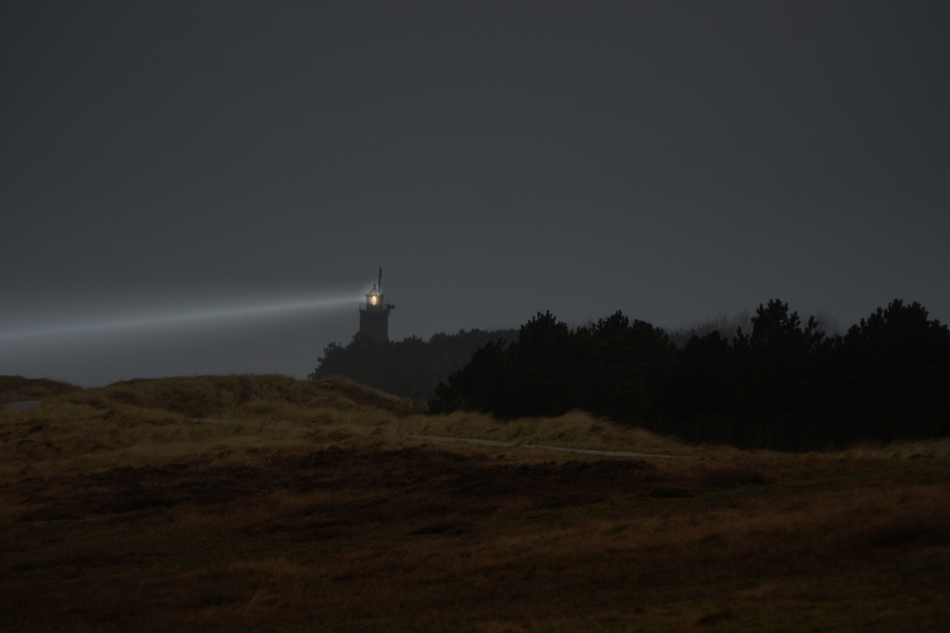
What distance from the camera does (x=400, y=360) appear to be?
344 ft

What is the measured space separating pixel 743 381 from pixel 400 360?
80.4 meters

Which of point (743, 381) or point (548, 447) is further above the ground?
point (743, 381)

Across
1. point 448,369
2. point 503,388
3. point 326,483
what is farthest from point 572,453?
point 448,369

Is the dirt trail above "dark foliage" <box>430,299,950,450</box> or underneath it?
underneath

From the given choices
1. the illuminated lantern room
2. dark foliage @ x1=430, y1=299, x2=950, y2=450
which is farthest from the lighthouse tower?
dark foliage @ x1=430, y1=299, x2=950, y2=450

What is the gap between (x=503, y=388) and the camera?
111 ft

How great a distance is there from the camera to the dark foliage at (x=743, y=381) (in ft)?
75.9

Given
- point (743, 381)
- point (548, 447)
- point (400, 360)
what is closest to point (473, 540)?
point (548, 447)

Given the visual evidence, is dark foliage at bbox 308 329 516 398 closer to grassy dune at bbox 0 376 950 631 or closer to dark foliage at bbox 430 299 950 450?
dark foliage at bbox 430 299 950 450

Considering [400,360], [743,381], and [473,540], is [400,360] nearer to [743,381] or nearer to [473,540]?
[743,381]

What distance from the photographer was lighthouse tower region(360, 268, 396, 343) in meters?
110

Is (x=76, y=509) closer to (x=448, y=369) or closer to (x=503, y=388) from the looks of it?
(x=503, y=388)

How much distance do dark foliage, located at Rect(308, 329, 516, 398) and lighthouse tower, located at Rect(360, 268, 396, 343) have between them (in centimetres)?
186

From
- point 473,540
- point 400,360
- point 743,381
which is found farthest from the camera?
point 400,360
